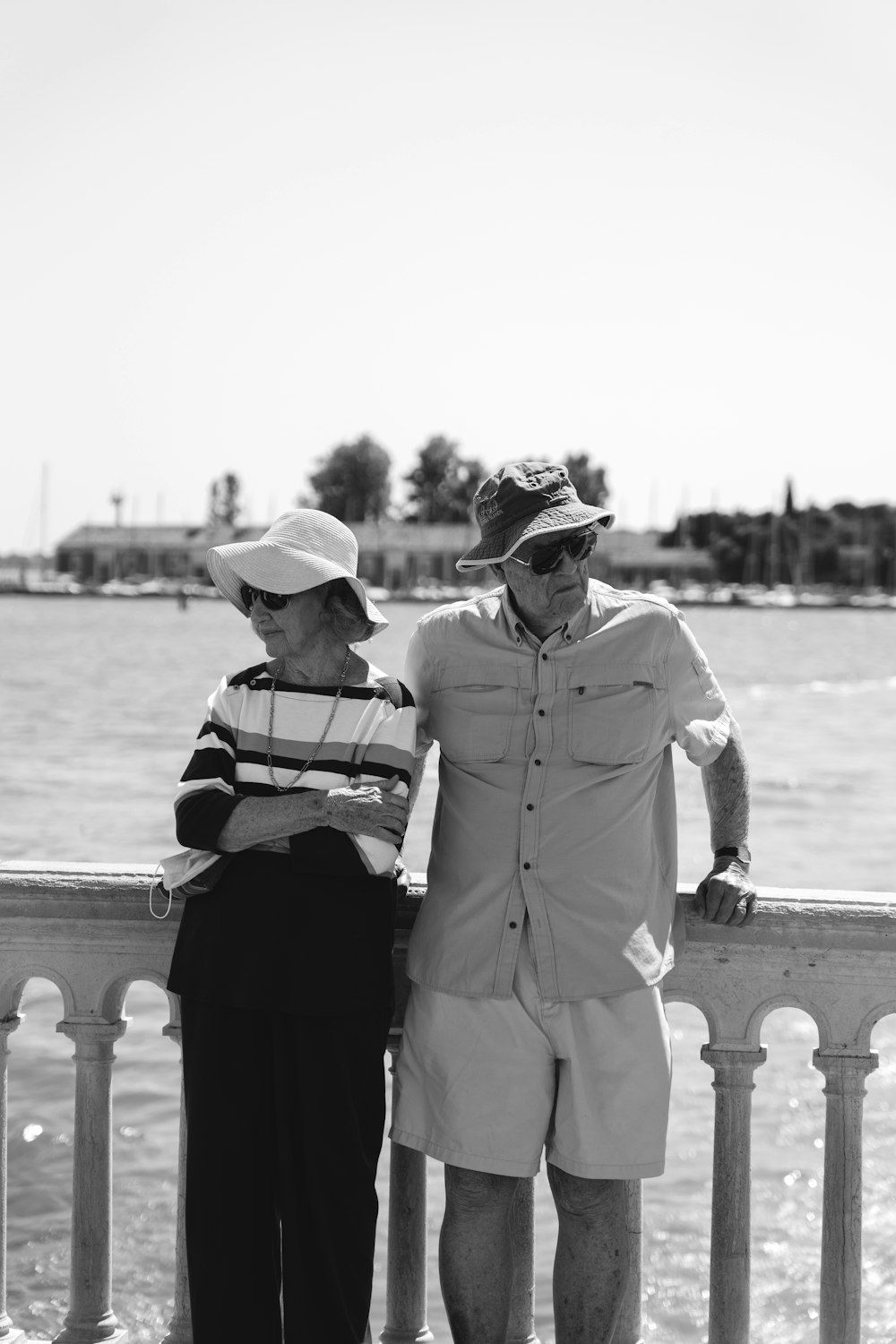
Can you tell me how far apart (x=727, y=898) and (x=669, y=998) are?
27 cm

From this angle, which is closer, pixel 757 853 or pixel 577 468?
pixel 757 853

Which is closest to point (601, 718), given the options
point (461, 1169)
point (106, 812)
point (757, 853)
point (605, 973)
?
point (605, 973)

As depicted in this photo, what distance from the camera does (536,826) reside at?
2670mm

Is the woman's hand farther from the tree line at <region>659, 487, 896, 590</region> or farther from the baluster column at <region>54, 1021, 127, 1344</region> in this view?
the tree line at <region>659, 487, 896, 590</region>

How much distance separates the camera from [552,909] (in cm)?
264

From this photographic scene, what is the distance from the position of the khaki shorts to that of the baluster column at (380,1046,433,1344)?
19 centimetres

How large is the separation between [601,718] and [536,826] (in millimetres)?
241

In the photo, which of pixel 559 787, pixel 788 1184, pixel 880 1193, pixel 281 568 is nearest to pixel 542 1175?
pixel 788 1184

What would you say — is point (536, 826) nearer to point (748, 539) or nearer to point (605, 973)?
point (605, 973)

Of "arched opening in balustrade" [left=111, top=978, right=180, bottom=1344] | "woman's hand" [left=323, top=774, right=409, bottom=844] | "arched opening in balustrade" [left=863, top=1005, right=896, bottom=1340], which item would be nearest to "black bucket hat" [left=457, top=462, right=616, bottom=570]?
"woman's hand" [left=323, top=774, right=409, bottom=844]

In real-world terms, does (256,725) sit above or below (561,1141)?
above

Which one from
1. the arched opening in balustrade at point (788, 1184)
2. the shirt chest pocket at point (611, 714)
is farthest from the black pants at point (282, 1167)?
the arched opening in balustrade at point (788, 1184)

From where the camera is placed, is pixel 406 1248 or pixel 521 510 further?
pixel 406 1248

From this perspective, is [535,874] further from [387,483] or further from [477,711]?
[387,483]
